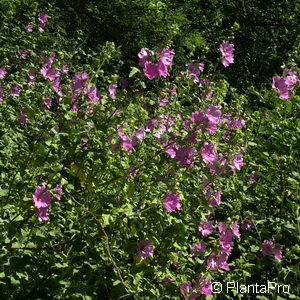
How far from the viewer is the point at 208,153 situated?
235 centimetres

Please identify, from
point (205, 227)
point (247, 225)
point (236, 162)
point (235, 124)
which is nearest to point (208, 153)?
point (236, 162)

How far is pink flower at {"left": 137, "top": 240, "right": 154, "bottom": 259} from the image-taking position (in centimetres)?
237

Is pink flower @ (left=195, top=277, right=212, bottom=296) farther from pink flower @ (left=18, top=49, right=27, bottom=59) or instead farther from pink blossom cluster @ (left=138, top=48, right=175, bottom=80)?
pink flower @ (left=18, top=49, right=27, bottom=59)

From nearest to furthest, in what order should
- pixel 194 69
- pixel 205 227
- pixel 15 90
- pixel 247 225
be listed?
pixel 205 227
pixel 194 69
pixel 247 225
pixel 15 90

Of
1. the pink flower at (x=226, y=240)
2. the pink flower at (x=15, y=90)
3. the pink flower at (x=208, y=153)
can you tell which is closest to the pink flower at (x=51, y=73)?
the pink flower at (x=15, y=90)

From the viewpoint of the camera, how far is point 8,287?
8.24 feet

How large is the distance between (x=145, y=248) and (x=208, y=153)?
490 mm

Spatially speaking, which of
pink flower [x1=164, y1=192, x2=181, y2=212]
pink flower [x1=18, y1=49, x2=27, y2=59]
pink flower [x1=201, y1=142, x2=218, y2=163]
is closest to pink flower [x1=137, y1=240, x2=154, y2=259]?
pink flower [x1=164, y1=192, x2=181, y2=212]

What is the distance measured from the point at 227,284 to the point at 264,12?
693 centimetres

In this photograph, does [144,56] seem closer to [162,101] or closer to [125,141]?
[125,141]

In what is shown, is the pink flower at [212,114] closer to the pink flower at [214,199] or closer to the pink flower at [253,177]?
the pink flower at [214,199]

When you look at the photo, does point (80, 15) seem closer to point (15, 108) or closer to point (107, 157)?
point (15, 108)

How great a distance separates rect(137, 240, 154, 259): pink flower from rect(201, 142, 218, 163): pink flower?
0.43 m

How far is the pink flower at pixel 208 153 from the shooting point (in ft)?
7.66
